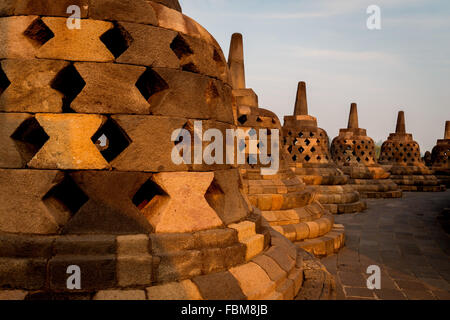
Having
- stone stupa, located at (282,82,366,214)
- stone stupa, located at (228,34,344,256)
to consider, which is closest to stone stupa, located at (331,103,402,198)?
stone stupa, located at (282,82,366,214)

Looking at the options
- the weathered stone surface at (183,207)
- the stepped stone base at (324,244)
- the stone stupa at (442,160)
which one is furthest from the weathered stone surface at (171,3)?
the stone stupa at (442,160)

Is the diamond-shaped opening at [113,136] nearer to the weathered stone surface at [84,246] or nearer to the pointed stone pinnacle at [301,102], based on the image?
the weathered stone surface at [84,246]

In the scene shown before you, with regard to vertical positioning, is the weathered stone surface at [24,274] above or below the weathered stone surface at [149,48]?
below

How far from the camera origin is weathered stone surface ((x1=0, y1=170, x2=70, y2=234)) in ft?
6.72

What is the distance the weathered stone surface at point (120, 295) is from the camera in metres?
1.86

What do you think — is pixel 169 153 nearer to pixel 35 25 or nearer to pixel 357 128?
pixel 35 25

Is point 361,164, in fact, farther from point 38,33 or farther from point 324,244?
point 38,33

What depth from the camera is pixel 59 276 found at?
6.20ft

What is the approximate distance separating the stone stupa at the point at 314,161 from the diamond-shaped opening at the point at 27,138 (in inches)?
301

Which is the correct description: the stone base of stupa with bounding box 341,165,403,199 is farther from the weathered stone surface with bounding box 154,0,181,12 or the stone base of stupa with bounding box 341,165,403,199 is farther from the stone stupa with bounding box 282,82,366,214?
the weathered stone surface with bounding box 154,0,181,12

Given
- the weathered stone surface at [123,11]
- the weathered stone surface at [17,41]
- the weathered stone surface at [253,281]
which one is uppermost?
the weathered stone surface at [123,11]

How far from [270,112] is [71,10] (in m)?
4.49

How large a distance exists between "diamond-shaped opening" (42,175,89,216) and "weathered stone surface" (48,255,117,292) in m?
0.35
